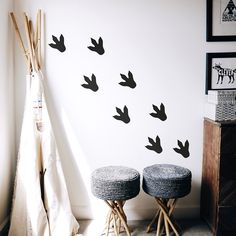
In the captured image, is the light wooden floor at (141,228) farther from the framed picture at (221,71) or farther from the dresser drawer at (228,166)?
the framed picture at (221,71)

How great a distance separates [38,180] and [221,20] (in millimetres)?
1942

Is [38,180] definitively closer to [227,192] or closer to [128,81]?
[128,81]

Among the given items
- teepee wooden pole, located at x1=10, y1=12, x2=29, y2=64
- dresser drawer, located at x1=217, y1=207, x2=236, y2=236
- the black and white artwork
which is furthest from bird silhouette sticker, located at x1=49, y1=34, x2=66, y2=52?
dresser drawer, located at x1=217, y1=207, x2=236, y2=236

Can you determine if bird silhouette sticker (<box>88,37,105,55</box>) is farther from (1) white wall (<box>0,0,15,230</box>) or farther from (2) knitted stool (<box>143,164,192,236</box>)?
(2) knitted stool (<box>143,164,192,236</box>)

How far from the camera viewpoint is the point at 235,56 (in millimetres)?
2711

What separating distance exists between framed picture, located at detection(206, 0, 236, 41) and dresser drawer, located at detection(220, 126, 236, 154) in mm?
806

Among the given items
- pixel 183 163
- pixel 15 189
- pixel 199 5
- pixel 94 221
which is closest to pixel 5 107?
pixel 15 189

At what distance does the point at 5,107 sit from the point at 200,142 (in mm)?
1609

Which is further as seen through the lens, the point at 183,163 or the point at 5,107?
the point at 183,163

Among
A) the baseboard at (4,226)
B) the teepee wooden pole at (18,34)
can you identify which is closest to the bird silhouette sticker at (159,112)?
the teepee wooden pole at (18,34)

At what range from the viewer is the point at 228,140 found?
2359 millimetres

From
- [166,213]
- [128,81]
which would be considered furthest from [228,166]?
[128,81]

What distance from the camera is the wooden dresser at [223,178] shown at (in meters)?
2.36

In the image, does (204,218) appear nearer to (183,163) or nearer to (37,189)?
(183,163)
